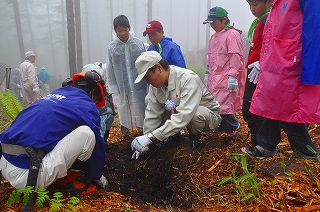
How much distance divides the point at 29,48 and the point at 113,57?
47.9 meters

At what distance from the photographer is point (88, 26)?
4153 centimetres

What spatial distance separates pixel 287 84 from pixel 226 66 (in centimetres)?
165

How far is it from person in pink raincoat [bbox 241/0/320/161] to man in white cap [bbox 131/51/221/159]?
26.8 inches

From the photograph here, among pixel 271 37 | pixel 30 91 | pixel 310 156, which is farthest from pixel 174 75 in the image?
pixel 30 91

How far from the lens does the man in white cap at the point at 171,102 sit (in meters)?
2.65

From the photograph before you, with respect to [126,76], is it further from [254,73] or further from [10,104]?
[254,73]

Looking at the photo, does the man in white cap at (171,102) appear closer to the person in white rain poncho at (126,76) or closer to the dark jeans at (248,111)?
the dark jeans at (248,111)

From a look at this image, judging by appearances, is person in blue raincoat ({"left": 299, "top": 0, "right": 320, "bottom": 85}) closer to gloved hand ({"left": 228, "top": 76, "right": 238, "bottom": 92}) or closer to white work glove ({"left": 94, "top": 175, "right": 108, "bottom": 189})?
gloved hand ({"left": 228, "top": 76, "right": 238, "bottom": 92})

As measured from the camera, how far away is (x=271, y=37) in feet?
7.32

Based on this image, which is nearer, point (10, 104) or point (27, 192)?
point (27, 192)

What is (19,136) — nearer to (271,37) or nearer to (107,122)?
(107,122)

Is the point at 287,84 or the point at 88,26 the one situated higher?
the point at 287,84

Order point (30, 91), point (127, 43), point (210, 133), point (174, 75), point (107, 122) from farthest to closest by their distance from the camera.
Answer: point (30, 91) → point (127, 43) → point (210, 133) → point (107, 122) → point (174, 75)

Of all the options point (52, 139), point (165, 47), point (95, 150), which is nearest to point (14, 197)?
point (52, 139)
